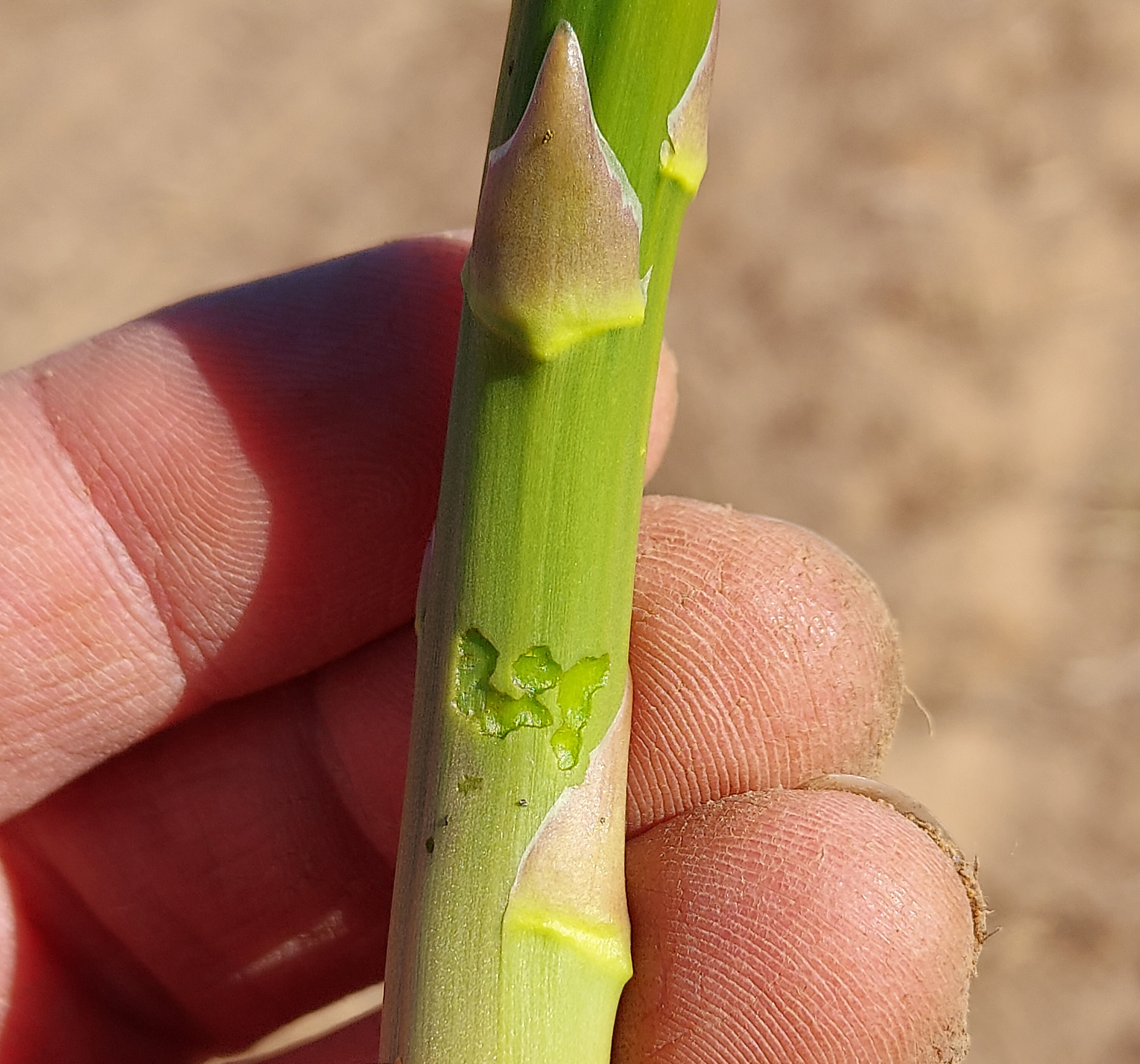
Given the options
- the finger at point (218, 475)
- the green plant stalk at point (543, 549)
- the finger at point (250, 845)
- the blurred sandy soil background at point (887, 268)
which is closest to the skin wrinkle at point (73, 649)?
the finger at point (218, 475)

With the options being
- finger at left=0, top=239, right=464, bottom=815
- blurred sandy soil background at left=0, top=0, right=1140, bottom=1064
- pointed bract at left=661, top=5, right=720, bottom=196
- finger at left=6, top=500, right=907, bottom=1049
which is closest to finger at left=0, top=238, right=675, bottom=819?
finger at left=0, top=239, right=464, bottom=815

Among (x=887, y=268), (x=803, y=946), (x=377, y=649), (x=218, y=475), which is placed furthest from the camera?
(x=887, y=268)

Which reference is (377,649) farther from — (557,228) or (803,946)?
(557,228)

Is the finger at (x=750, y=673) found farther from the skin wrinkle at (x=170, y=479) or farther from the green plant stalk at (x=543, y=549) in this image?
the skin wrinkle at (x=170, y=479)

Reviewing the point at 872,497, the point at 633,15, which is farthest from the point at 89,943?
the point at 872,497

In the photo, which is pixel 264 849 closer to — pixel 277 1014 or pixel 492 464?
pixel 277 1014

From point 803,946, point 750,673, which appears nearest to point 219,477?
point 750,673

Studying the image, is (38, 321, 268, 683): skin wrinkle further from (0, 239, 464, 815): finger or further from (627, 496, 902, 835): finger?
(627, 496, 902, 835): finger
